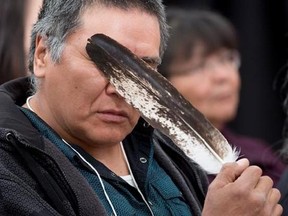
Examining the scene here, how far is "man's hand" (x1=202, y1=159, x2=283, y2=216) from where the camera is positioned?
2.33 m

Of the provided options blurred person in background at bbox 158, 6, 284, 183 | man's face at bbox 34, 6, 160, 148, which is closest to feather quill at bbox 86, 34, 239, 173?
man's face at bbox 34, 6, 160, 148

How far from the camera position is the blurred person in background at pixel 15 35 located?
10.4 feet

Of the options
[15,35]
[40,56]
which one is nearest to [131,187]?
[40,56]

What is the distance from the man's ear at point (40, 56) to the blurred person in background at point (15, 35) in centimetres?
65

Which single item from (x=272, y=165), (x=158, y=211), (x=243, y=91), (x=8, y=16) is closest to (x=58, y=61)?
(x=158, y=211)

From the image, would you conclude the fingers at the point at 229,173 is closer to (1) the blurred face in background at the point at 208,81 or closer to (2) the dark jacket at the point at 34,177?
(2) the dark jacket at the point at 34,177

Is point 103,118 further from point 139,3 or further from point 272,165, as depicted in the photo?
point 272,165

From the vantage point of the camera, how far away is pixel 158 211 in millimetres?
2508

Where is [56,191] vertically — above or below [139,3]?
below

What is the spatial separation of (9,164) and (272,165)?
5.77 feet

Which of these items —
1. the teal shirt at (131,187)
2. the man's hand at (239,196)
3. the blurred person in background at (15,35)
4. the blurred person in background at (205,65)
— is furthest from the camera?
the blurred person in background at (205,65)

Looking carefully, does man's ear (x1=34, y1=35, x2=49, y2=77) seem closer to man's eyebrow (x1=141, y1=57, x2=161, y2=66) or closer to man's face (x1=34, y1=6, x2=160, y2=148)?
man's face (x1=34, y1=6, x2=160, y2=148)

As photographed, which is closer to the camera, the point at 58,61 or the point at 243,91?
the point at 58,61

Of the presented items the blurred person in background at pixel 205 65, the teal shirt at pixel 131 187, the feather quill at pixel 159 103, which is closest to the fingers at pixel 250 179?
the feather quill at pixel 159 103
